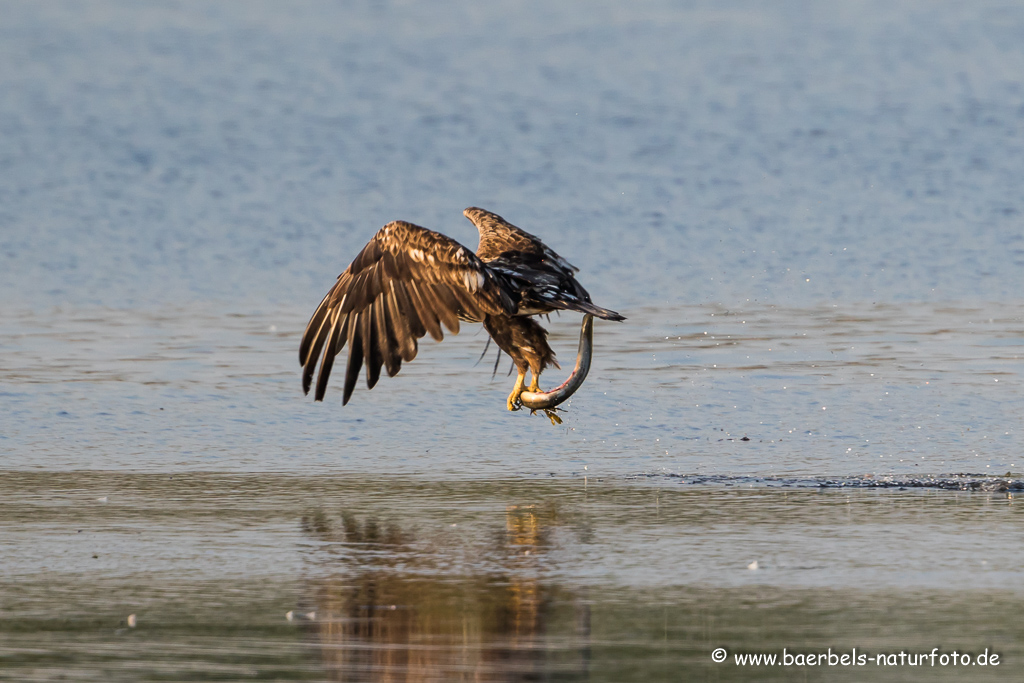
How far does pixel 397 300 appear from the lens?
753 cm

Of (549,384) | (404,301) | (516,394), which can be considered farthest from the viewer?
(549,384)

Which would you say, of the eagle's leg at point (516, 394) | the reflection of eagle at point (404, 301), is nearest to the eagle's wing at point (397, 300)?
the reflection of eagle at point (404, 301)

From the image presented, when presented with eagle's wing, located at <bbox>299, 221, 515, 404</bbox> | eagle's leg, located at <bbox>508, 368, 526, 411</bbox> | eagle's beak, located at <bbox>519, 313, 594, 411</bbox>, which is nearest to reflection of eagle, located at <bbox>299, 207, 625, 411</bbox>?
eagle's wing, located at <bbox>299, 221, 515, 404</bbox>

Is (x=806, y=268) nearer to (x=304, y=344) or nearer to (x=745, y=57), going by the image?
(x=304, y=344)

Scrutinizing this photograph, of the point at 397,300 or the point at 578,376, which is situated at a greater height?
the point at 397,300

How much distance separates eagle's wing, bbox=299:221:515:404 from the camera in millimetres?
7430

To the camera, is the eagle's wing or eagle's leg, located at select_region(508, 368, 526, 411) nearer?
the eagle's wing

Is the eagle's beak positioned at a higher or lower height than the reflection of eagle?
lower

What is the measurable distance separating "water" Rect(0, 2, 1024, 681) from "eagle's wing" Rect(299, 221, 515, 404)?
2.35 ft

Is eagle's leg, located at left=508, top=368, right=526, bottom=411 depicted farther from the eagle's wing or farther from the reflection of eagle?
the eagle's wing

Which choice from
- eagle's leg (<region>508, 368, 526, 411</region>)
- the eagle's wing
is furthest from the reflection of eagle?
eagle's leg (<region>508, 368, 526, 411</region>)

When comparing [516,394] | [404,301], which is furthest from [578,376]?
[404,301]

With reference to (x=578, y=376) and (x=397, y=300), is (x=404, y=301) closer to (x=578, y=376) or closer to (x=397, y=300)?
(x=397, y=300)

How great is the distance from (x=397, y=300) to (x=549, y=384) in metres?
3.31
